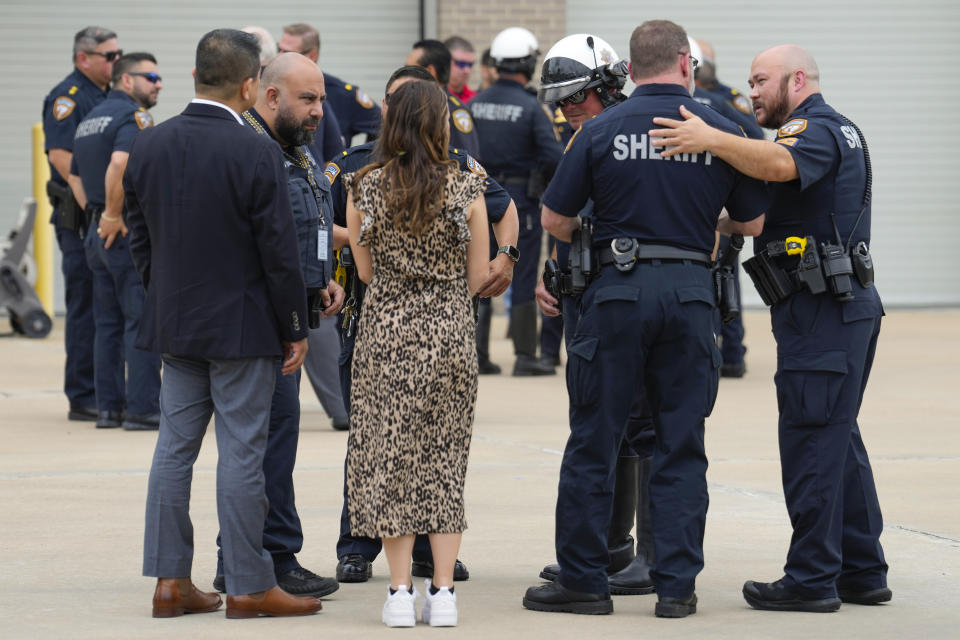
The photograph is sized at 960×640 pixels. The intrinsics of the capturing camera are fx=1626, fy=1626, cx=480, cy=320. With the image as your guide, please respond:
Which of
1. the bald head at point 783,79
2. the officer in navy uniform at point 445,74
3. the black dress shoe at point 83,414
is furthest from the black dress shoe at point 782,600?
the black dress shoe at point 83,414

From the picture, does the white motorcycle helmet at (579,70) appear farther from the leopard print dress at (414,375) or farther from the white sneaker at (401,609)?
the white sneaker at (401,609)

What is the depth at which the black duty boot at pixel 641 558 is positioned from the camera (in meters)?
5.55

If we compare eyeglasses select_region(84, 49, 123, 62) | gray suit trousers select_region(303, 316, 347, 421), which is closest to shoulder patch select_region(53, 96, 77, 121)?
eyeglasses select_region(84, 49, 123, 62)

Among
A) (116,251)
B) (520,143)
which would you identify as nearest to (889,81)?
(520,143)

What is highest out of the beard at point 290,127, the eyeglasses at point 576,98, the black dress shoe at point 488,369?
the eyeglasses at point 576,98

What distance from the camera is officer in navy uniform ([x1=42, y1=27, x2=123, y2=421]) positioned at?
9758 millimetres

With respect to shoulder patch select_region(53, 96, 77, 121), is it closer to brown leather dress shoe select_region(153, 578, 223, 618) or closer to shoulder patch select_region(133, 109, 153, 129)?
shoulder patch select_region(133, 109, 153, 129)

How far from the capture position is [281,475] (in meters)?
5.41

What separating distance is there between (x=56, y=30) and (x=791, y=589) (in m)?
13.0

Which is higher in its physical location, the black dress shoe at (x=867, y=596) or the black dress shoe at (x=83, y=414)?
the black dress shoe at (x=867, y=596)

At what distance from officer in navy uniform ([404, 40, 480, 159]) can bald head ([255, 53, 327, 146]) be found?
3.71m

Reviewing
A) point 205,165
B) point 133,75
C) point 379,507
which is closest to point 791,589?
point 379,507

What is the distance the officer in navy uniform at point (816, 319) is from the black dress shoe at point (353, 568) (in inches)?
51.8

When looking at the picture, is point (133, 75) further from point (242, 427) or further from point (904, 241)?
point (904, 241)
